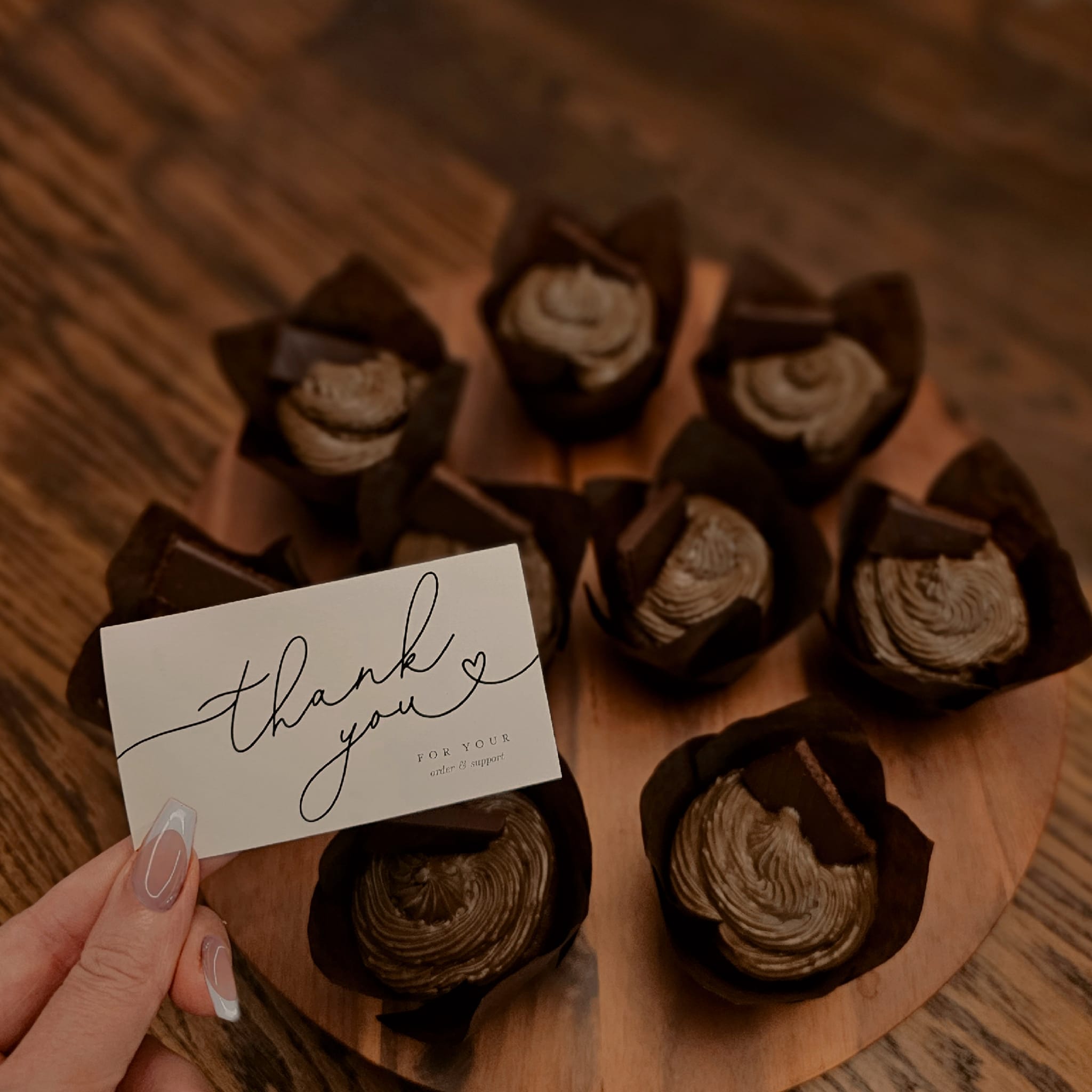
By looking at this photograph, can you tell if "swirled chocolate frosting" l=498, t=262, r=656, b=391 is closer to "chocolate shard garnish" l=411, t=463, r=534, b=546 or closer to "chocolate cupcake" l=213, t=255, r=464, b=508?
"chocolate cupcake" l=213, t=255, r=464, b=508

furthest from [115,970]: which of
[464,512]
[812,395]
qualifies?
[812,395]

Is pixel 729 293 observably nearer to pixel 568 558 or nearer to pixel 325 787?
pixel 568 558

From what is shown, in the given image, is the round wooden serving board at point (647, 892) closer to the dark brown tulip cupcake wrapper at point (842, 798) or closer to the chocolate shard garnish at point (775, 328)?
the dark brown tulip cupcake wrapper at point (842, 798)

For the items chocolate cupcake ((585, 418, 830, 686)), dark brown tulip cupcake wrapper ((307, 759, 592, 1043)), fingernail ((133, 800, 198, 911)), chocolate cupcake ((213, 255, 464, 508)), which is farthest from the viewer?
chocolate cupcake ((213, 255, 464, 508))

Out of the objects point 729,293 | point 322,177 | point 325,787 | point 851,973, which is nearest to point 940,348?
point 729,293

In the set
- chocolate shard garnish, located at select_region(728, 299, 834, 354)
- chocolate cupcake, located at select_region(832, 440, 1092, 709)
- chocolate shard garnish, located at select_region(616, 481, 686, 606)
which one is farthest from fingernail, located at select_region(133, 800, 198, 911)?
chocolate shard garnish, located at select_region(728, 299, 834, 354)

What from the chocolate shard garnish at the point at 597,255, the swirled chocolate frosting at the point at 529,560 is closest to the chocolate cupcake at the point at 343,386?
the swirled chocolate frosting at the point at 529,560

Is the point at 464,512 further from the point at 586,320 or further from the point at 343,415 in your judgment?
the point at 586,320
